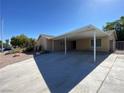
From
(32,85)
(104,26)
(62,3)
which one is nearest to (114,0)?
(62,3)

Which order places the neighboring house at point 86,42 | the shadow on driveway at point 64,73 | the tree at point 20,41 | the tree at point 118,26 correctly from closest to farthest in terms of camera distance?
the shadow on driveway at point 64,73 < the neighboring house at point 86,42 < the tree at point 118,26 < the tree at point 20,41

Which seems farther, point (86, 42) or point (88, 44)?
point (86, 42)

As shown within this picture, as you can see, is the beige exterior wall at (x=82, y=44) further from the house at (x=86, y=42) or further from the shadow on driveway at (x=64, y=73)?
the shadow on driveway at (x=64, y=73)

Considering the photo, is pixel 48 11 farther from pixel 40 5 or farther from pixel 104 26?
pixel 104 26

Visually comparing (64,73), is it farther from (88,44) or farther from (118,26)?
(118,26)

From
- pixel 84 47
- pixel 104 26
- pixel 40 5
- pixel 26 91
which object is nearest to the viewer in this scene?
pixel 26 91

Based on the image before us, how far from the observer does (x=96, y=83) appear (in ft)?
16.4

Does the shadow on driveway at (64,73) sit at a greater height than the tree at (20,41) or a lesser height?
lesser

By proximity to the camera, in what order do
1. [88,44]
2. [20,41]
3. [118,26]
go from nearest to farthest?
[88,44] < [118,26] < [20,41]

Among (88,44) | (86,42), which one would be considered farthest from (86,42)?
(88,44)

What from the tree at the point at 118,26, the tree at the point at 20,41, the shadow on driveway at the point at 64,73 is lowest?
the shadow on driveway at the point at 64,73

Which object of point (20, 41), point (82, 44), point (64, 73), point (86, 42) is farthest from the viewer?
point (20, 41)

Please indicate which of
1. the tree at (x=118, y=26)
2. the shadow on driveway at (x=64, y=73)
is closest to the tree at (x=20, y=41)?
the tree at (x=118, y=26)

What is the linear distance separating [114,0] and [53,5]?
661 centimetres
